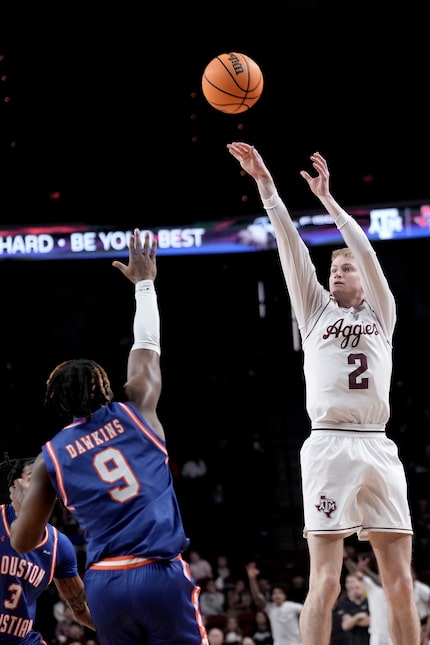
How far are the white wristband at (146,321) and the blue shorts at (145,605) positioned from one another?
3.27 ft

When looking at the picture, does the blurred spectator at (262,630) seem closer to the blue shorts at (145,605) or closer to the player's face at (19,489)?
the player's face at (19,489)

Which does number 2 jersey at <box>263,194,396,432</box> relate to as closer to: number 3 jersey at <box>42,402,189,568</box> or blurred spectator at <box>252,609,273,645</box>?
number 3 jersey at <box>42,402,189,568</box>

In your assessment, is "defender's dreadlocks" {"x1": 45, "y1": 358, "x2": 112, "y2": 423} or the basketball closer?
"defender's dreadlocks" {"x1": 45, "y1": 358, "x2": 112, "y2": 423}

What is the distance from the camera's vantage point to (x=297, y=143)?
1952cm

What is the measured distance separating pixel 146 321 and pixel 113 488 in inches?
32.6

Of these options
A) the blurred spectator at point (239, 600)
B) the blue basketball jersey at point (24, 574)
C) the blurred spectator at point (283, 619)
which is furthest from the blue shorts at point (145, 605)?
the blurred spectator at point (239, 600)

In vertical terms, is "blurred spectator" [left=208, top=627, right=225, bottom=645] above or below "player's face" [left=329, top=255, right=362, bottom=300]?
below

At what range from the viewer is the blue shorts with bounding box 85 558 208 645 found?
12.4ft

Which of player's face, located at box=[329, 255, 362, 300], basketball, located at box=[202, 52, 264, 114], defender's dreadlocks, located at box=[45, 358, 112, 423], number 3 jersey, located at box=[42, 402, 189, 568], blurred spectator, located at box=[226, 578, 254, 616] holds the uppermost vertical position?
basketball, located at box=[202, 52, 264, 114]

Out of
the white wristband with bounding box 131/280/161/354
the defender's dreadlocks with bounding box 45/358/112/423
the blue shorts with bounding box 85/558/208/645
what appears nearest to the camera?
the blue shorts with bounding box 85/558/208/645

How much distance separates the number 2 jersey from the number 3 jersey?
1.78m

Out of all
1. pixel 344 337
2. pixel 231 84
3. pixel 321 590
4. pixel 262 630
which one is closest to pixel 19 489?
pixel 321 590

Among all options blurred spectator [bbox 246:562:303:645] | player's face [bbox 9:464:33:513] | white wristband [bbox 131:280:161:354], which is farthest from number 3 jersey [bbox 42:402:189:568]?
blurred spectator [bbox 246:562:303:645]

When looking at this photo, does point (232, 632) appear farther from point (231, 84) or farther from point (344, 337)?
point (344, 337)
